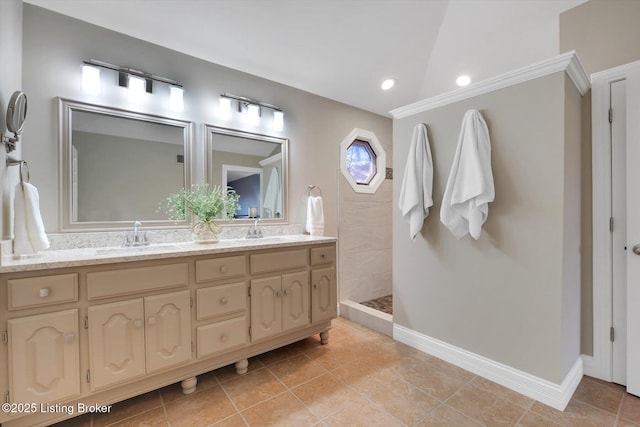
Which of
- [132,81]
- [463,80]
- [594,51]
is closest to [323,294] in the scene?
[132,81]

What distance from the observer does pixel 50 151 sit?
5.87ft

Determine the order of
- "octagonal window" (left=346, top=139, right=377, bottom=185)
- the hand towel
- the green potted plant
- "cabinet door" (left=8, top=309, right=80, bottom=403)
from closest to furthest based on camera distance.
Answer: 1. "cabinet door" (left=8, top=309, right=80, bottom=403)
2. the green potted plant
3. the hand towel
4. "octagonal window" (left=346, top=139, right=377, bottom=185)

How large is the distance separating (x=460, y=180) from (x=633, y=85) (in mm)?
1153

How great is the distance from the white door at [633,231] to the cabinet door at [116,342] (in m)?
2.92

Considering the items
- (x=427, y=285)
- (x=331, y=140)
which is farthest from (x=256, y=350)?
(x=331, y=140)

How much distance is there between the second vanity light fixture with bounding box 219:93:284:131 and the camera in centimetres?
245

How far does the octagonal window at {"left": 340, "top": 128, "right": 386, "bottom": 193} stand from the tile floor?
6.67 ft

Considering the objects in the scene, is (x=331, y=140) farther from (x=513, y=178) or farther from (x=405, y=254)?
(x=513, y=178)

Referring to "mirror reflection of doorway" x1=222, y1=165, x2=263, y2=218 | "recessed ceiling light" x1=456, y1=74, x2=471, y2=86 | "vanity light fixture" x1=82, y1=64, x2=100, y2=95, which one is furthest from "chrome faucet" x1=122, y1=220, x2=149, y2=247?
"recessed ceiling light" x1=456, y1=74, x2=471, y2=86

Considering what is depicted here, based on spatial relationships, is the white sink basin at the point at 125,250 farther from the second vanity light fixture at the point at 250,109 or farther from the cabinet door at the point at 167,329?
the second vanity light fixture at the point at 250,109

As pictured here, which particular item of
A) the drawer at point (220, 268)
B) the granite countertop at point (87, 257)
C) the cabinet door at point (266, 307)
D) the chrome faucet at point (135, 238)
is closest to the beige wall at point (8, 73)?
the granite countertop at point (87, 257)

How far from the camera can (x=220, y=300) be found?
183 centimetres

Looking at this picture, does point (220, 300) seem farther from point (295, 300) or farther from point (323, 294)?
point (323, 294)

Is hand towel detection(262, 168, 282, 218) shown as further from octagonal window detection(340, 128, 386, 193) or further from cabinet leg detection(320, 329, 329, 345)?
cabinet leg detection(320, 329, 329, 345)
